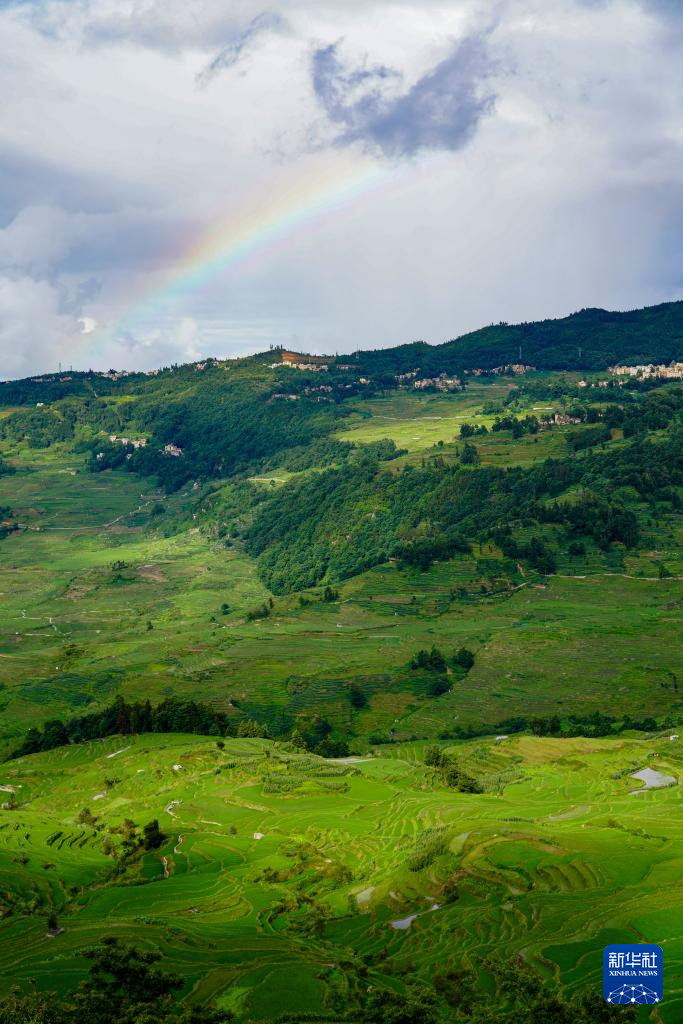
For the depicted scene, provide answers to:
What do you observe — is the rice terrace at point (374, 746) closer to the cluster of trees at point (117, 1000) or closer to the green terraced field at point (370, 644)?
the cluster of trees at point (117, 1000)

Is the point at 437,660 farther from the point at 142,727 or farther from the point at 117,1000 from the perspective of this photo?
the point at 117,1000

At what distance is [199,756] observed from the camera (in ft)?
218

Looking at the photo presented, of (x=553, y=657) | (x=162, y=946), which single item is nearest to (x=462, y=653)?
(x=553, y=657)

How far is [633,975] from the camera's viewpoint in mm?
24859

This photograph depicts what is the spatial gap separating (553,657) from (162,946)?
78604 mm

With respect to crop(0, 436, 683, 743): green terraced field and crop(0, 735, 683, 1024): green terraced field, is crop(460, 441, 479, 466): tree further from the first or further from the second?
crop(0, 735, 683, 1024): green terraced field

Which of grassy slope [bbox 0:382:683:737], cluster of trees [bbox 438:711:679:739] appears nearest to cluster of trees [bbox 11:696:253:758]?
grassy slope [bbox 0:382:683:737]

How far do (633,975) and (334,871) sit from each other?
20.2m

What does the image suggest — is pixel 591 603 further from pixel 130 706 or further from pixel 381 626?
pixel 130 706

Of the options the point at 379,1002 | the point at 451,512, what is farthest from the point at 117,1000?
the point at 451,512

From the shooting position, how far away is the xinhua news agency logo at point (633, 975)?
952 inches

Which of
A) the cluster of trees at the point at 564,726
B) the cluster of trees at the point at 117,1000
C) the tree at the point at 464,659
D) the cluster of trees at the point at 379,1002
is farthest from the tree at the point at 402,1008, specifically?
the tree at the point at 464,659

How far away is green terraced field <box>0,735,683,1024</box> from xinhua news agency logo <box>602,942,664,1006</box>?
523 mm

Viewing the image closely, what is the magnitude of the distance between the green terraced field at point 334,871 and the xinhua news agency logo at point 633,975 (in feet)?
1.72
